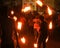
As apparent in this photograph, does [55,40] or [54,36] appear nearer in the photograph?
[55,40]

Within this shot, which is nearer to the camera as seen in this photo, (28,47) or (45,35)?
(45,35)

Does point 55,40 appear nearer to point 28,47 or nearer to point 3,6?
point 28,47

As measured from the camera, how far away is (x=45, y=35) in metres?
2.13

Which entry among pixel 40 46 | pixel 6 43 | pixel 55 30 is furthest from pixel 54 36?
pixel 6 43

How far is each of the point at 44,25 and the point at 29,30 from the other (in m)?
2.15

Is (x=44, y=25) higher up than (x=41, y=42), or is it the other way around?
(x=44, y=25)

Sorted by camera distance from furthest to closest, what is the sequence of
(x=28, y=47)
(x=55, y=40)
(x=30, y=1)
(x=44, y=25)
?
1. (x=30, y=1)
2. (x=55, y=40)
3. (x=28, y=47)
4. (x=44, y=25)

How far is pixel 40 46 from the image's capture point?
224cm

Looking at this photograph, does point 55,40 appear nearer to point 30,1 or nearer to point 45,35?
point 30,1

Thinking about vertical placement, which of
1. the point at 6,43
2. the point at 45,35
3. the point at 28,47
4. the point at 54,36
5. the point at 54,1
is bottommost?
the point at 54,36

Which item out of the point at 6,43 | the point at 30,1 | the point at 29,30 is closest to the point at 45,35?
the point at 6,43

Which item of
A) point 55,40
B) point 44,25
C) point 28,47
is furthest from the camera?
point 55,40

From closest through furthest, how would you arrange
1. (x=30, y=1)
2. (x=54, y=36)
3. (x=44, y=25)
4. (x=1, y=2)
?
(x=1, y=2)
(x=44, y=25)
(x=54, y=36)
(x=30, y=1)

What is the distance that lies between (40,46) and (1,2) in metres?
1.21
